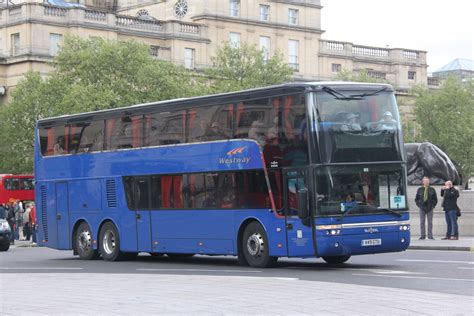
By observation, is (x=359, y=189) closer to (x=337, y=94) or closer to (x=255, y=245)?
(x=337, y=94)

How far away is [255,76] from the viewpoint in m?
78.9

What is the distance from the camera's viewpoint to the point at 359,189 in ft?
75.6

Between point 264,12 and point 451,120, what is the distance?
19084 millimetres

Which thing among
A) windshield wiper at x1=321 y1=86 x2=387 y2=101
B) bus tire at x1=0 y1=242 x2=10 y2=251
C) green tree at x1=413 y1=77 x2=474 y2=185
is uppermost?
green tree at x1=413 y1=77 x2=474 y2=185

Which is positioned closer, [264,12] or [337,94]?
[337,94]

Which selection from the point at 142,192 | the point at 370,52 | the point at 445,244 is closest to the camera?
the point at 142,192

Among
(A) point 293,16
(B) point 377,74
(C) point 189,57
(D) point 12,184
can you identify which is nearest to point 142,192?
(D) point 12,184

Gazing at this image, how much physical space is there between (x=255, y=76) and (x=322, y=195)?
186 ft

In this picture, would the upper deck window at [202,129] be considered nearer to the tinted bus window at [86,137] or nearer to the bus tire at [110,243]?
the tinted bus window at [86,137]

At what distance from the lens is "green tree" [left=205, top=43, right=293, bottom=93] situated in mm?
78875

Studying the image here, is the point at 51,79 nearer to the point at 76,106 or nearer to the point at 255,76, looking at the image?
the point at 76,106

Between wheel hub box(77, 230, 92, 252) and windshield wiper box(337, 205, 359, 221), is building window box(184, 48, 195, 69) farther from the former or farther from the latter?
windshield wiper box(337, 205, 359, 221)

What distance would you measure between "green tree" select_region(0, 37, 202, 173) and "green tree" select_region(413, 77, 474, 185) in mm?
28463

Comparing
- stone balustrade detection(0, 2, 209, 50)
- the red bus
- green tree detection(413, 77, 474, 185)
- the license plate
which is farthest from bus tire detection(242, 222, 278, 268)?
green tree detection(413, 77, 474, 185)
